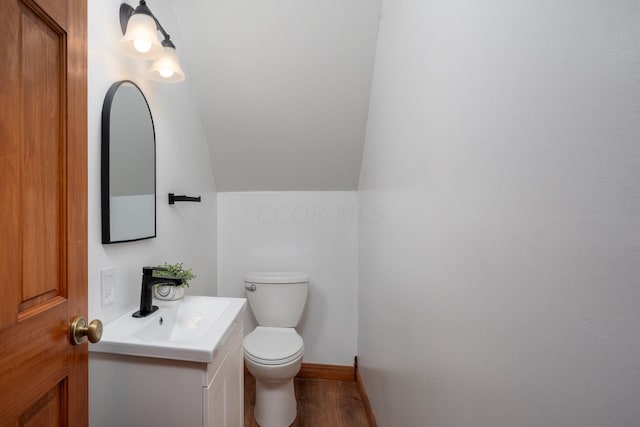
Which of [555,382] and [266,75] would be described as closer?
[555,382]

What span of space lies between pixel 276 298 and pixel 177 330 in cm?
82

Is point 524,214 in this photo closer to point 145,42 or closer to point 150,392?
point 150,392

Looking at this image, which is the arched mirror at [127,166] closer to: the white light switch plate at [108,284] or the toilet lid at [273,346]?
the white light switch plate at [108,284]

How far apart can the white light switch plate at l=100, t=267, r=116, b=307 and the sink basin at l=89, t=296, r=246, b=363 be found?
88 mm

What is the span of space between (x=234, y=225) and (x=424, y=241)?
166 centimetres

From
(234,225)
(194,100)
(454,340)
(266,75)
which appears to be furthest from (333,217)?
(454,340)

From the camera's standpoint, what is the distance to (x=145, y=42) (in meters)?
1.00

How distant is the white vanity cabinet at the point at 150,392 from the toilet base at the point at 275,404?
79 cm

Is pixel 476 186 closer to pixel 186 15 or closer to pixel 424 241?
pixel 424 241

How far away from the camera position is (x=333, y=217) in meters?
2.10

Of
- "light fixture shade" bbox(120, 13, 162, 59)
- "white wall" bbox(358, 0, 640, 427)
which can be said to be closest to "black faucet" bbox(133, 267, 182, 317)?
"light fixture shade" bbox(120, 13, 162, 59)

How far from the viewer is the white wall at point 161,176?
93 cm

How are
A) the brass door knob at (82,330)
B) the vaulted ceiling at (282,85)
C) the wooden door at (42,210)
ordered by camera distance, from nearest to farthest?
the wooden door at (42,210) → the brass door knob at (82,330) → the vaulted ceiling at (282,85)

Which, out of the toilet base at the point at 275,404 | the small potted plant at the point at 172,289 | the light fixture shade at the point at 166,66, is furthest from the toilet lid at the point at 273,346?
the light fixture shade at the point at 166,66
